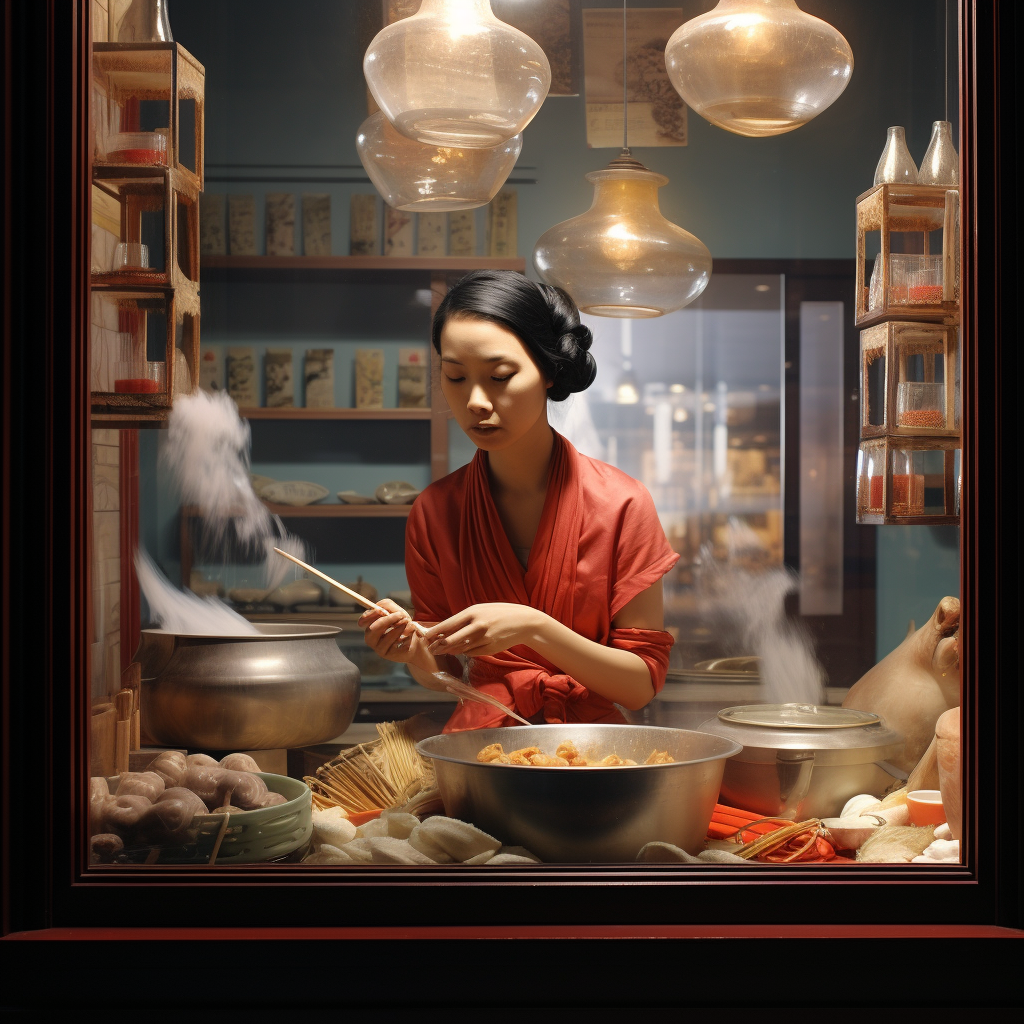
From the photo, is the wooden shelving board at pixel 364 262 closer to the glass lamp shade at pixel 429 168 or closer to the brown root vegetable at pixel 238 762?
the glass lamp shade at pixel 429 168

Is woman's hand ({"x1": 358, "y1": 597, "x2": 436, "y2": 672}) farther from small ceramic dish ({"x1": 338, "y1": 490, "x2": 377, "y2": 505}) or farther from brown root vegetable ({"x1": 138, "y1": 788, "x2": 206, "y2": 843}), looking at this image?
brown root vegetable ({"x1": 138, "y1": 788, "x2": 206, "y2": 843})

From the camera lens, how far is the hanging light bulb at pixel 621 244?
124cm

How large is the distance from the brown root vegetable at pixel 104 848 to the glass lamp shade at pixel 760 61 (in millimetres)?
1064

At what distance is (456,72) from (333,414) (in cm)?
44

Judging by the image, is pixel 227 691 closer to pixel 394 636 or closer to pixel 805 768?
pixel 394 636

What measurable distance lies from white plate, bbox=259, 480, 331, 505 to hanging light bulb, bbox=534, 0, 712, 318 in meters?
0.40

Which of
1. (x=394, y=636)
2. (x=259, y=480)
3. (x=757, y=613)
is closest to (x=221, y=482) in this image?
(x=259, y=480)

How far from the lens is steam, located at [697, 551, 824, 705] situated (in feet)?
4.44

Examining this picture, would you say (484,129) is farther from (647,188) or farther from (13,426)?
(13,426)

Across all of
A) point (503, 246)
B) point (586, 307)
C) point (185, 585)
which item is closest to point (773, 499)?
point (586, 307)

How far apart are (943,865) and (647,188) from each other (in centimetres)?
86

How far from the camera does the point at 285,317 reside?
3.99 ft

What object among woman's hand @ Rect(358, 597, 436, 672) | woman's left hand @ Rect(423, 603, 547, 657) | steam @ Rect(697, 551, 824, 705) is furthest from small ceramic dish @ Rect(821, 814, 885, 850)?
woman's hand @ Rect(358, 597, 436, 672)

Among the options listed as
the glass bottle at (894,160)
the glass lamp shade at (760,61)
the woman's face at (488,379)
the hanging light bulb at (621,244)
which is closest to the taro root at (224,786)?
the woman's face at (488,379)
